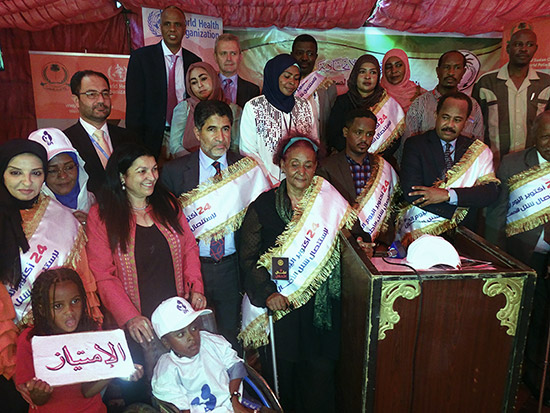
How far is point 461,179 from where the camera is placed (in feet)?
10.3

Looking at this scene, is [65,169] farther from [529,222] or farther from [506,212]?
[529,222]

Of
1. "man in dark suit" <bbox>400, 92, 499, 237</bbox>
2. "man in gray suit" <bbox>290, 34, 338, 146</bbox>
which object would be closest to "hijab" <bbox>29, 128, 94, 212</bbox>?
"man in gray suit" <bbox>290, 34, 338, 146</bbox>

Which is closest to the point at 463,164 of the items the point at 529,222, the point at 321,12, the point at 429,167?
the point at 429,167

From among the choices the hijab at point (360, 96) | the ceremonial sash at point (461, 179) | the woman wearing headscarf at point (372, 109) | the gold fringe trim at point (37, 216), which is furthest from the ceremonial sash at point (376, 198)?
the gold fringe trim at point (37, 216)

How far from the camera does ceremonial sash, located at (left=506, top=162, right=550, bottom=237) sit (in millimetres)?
3109

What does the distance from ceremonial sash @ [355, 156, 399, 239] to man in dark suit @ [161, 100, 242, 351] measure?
2.87 ft

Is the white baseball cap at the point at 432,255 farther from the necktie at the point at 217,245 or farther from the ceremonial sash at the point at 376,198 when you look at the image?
the necktie at the point at 217,245

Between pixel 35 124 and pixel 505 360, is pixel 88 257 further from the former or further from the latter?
pixel 35 124

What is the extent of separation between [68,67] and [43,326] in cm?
395

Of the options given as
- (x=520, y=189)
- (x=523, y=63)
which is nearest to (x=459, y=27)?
(x=523, y=63)

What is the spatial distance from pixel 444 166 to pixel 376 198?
0.50m

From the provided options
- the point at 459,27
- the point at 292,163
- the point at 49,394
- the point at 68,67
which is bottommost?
the point at 49,394

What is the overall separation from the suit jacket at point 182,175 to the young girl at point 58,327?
2.97 ft

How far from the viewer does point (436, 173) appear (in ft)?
10.4
